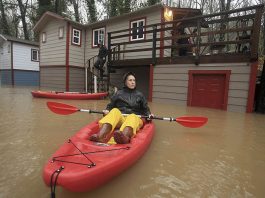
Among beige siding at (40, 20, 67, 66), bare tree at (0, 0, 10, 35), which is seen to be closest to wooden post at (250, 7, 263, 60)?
beige siding at (40, 20, 67, 66)

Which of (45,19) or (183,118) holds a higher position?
(45,19)

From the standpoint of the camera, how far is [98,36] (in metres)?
14.2

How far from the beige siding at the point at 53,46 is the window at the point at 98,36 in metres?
1.84

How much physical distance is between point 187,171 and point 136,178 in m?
0.74

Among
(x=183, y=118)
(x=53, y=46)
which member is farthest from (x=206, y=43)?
(x=53, y=46)

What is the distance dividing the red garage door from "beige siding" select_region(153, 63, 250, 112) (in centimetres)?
21

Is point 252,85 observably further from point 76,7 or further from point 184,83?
point 76,7

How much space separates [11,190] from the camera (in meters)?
2.45

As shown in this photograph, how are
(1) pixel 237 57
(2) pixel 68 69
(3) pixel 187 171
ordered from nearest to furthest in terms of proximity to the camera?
(3) pixel 187 171
(1) pixel 237 57
(2) pixel 68 69

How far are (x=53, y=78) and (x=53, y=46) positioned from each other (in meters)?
2.11

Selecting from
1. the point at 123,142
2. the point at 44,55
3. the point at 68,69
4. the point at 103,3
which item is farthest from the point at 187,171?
the point at 103,3

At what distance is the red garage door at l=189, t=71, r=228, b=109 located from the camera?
27.6ft

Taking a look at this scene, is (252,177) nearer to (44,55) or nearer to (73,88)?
(73,88)

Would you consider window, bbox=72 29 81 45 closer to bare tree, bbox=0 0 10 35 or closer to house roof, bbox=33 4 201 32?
house roof, bbox=33 4 201 32
